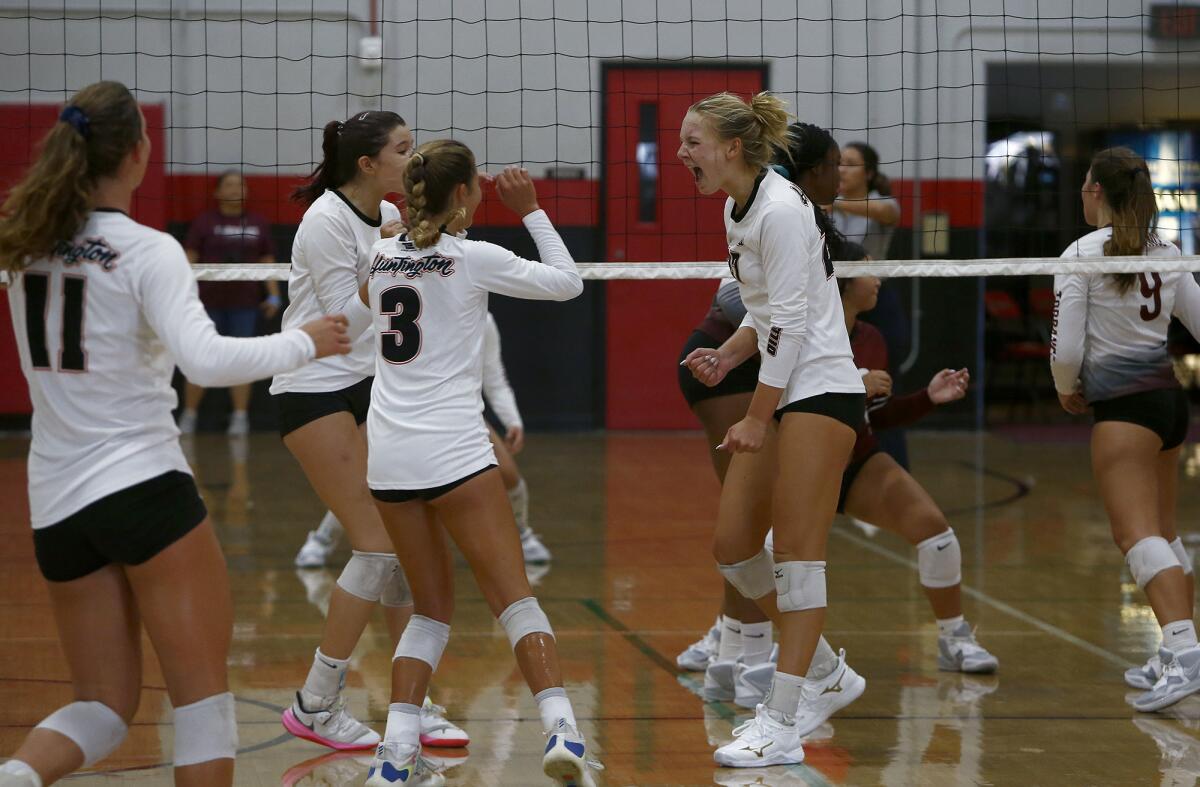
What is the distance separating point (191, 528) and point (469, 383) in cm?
95

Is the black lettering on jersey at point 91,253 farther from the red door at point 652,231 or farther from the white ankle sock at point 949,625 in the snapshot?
the red door at point 652,231

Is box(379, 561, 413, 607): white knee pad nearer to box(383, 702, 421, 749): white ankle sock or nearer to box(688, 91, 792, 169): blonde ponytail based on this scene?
box(383, 702, 421, 749): white ankle sock

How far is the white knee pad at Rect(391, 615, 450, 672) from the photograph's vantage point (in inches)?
144

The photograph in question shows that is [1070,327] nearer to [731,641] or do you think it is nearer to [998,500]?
[731,641]

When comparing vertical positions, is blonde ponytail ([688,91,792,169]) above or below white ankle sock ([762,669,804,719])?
above

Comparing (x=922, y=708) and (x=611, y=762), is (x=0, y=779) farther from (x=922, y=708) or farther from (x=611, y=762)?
(x=922, y=708)

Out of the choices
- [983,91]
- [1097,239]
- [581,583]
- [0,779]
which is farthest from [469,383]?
[983,91]

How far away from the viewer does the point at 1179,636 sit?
4500 mm

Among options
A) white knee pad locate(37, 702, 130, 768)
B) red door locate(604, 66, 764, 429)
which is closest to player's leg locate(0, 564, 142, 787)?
white knee pad locate(37, 702, 130, 768)

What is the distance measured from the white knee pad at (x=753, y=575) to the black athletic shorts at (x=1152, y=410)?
1.22 metres

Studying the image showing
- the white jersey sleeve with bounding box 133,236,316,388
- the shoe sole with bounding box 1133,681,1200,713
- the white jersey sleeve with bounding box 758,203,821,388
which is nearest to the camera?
the white jersey sleeve with bounding box 133,236,316,388

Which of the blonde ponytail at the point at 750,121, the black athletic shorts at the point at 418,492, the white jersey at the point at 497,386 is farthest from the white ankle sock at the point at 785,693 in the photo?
the white jersey at the point at 497,386

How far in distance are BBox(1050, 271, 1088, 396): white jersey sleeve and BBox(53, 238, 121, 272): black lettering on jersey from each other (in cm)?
301

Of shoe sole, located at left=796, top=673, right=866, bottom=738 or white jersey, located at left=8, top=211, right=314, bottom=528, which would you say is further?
shoe sole, located at left=796, top=673, right=866, bottom=738
